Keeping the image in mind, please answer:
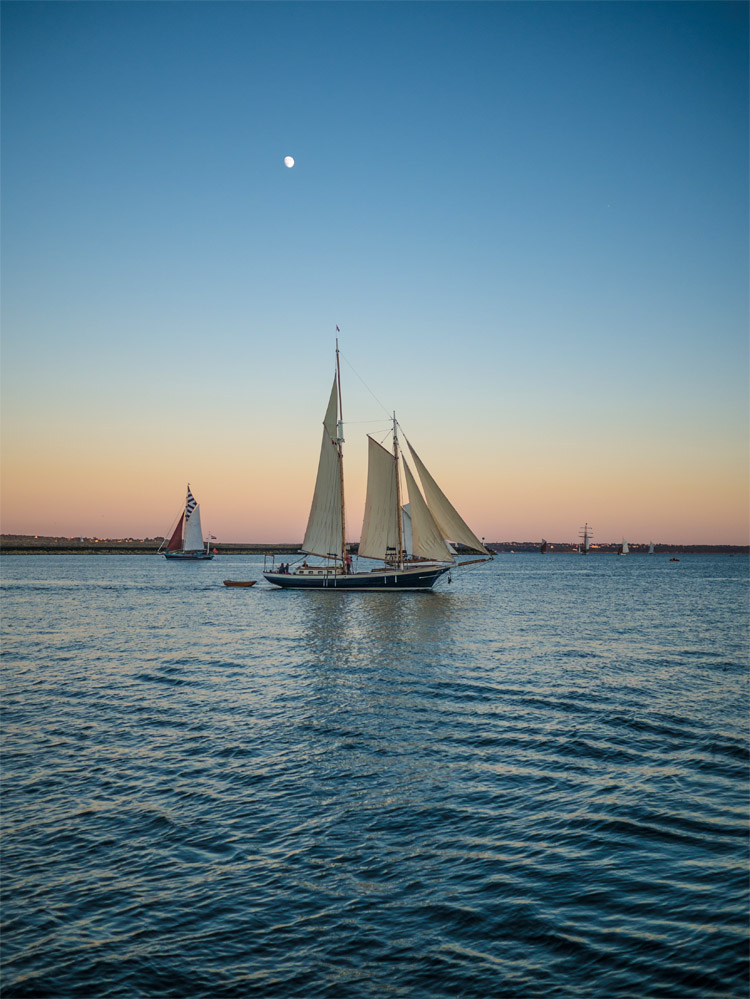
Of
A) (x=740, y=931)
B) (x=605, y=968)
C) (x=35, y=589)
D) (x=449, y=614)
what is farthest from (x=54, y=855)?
(x=35, y=589)

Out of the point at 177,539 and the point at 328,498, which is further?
the point at 177,539

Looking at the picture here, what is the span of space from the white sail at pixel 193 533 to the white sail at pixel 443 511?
105289 millimetres

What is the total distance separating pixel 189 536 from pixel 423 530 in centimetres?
11400

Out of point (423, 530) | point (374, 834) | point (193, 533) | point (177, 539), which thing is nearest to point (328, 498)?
point (423, 530)

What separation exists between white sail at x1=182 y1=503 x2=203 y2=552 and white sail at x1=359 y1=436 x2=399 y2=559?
324 feet

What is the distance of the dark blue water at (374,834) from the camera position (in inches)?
330

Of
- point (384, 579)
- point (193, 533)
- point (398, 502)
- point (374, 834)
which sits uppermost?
point (398, 502)

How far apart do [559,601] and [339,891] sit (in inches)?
2545

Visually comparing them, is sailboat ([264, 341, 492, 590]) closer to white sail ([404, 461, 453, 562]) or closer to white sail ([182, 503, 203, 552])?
white sail ([404, 461, 453, 562])

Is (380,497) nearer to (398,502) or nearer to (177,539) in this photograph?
(398,502)

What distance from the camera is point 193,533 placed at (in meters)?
168

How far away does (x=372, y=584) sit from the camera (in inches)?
2965

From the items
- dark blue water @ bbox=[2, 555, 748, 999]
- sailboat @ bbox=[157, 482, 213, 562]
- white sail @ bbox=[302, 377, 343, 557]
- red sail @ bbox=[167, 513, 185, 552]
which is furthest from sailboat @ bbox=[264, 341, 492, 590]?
red sail @ bbox=[167, 513, 185, 552]

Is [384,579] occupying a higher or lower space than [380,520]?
lower
